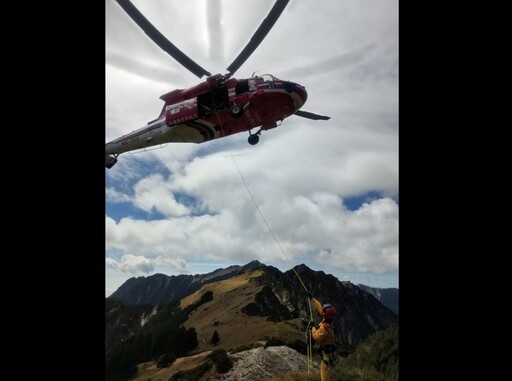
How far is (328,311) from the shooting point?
8.02 m

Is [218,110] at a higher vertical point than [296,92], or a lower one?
higher

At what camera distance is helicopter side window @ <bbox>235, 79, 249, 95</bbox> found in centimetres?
1599

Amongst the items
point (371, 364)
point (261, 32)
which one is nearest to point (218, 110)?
point (261, 32)

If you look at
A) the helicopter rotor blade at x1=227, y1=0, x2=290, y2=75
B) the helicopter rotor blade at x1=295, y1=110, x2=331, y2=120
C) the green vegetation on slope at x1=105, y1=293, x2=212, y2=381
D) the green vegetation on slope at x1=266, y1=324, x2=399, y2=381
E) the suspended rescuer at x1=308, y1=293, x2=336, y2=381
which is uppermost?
the helicopter rotor blade at x1=295, y1=110, x2=331, y2=120

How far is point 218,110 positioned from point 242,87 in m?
1.44

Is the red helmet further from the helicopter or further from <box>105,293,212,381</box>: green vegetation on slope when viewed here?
<box>105,293,212,381</box>: green vegetation on slope

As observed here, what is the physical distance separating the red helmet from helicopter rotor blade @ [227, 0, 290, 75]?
6482 millimetres

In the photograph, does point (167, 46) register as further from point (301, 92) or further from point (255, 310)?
point (255, 310)

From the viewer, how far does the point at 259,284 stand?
45.3 meters

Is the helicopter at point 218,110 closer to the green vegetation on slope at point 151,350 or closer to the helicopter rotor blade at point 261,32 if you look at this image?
the helicopter rotor blade at point 261,32

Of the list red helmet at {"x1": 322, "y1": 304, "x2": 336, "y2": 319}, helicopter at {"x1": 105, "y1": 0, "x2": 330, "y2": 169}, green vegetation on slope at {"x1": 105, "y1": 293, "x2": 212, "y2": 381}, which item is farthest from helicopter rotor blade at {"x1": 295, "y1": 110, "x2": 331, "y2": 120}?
green vegetation on slope at {"x1": 105, "y1": 293, "x2": 212, "y2": 381}
